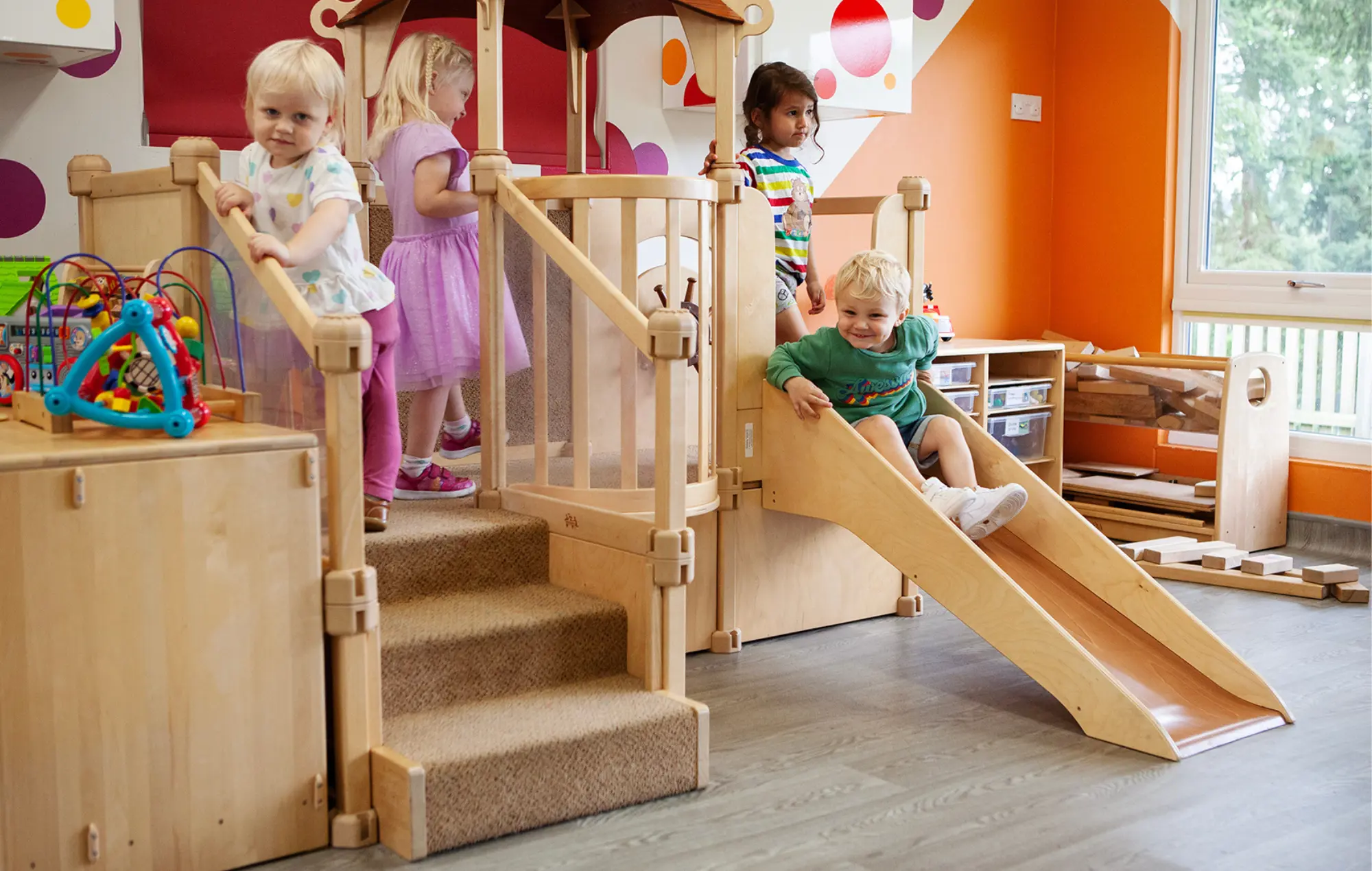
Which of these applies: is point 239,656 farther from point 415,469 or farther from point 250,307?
point 415,469

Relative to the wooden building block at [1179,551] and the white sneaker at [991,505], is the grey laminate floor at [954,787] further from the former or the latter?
the wooden building block at [1179,551]

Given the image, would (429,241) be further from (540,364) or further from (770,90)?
(770,90)

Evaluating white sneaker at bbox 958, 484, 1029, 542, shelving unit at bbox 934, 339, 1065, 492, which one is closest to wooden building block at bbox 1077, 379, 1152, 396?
shelving unit at bbox 934, 339, 1065, 492

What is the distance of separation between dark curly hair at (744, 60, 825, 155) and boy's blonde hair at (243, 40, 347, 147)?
1.42 meters

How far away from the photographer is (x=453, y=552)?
2.63 m

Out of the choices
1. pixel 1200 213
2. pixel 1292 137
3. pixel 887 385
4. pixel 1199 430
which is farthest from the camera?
pixel 1200 213

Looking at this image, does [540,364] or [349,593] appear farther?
[540,364]

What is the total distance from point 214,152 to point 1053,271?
391 cm

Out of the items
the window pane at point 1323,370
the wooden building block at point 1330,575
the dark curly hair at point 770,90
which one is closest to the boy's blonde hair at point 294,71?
the dark curly hair at point 770,90

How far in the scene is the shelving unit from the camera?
4340 millimetres

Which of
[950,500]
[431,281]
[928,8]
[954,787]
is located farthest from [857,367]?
[928,8]

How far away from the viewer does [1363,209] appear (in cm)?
463

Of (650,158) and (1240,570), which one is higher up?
(650,158)

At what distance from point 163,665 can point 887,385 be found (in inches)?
73.3
